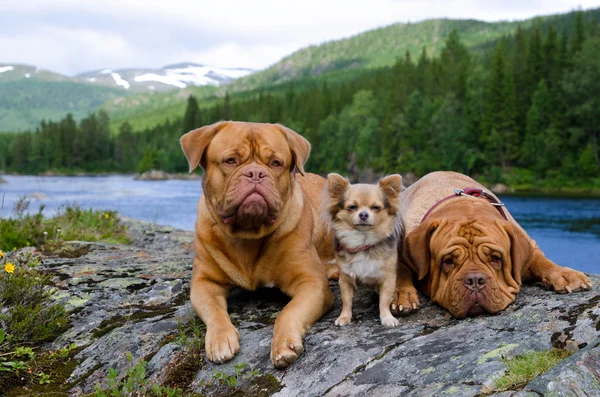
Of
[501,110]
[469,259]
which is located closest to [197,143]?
[469,259]

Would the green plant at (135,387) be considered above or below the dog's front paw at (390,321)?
below

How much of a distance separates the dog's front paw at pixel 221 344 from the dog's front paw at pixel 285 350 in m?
0.31

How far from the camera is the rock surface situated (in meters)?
3.03

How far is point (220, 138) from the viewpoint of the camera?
494cm

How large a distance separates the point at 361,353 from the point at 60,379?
7.65ft

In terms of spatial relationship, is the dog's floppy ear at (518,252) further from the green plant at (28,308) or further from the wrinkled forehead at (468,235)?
the green plant at (28,308)

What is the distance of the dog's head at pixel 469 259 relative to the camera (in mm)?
4004

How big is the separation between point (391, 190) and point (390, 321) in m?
1.01

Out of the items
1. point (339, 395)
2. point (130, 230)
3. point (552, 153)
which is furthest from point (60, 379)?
point (552, 153)

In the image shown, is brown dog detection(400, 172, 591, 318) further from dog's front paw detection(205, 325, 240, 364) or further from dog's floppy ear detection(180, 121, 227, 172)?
dog's floppy ear detection(180, 121, 227, 172)

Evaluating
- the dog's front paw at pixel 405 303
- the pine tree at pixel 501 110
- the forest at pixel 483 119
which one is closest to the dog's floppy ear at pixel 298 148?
the dog's front paw at pixel 405 303

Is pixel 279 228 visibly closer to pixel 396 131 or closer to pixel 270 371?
pixel 270 371

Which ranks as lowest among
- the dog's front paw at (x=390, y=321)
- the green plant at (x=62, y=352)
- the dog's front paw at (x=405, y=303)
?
the green plant at (x=62, y=352)

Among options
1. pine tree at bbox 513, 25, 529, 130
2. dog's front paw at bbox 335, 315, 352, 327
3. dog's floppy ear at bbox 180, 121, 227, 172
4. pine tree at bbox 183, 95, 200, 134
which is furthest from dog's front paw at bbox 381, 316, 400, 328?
pine tree at bbox 183, 95, 200, 134
